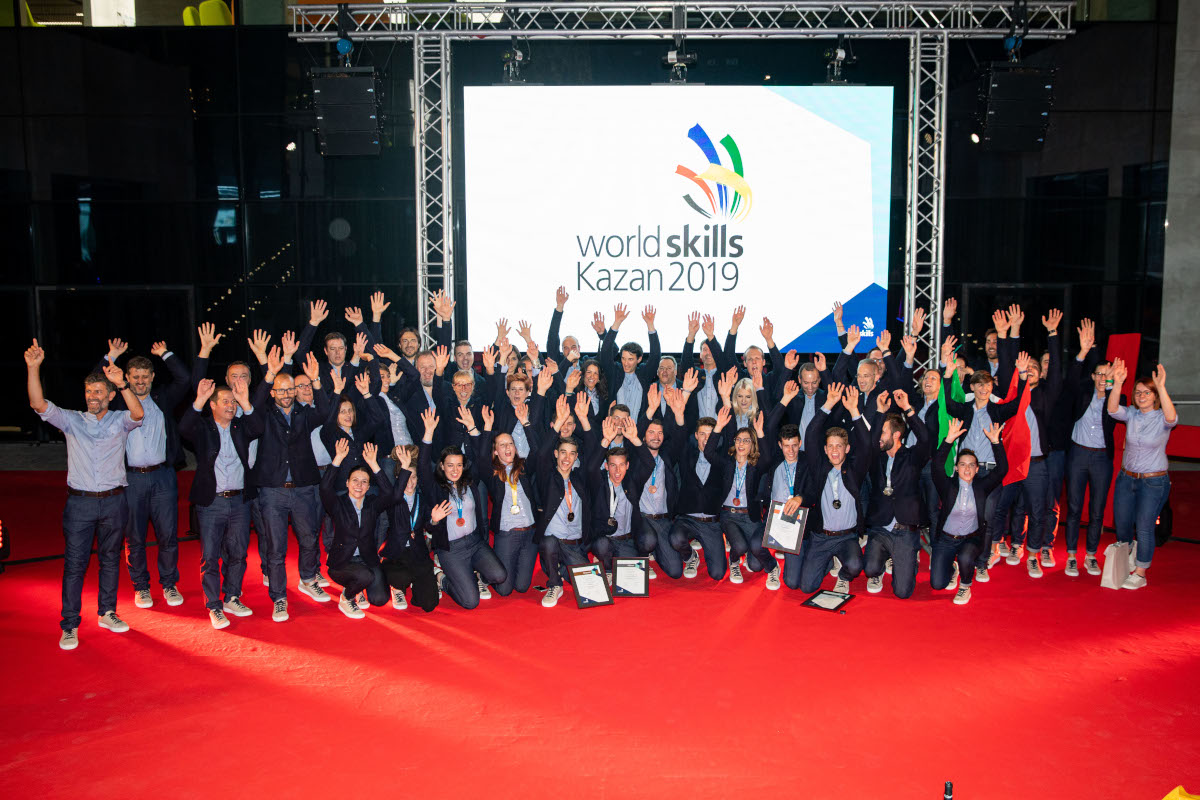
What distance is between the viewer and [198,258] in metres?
11.2

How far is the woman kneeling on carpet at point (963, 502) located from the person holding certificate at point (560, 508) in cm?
252

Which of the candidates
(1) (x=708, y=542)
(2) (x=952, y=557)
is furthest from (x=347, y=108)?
(2) (x=952, y=557)

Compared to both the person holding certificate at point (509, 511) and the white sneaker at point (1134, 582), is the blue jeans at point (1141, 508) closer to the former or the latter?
the white sneaker at point (1134, 582)

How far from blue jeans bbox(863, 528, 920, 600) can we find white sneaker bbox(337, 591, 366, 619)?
3.58 metres

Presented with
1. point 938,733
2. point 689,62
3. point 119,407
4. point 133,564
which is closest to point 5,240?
point 119,407

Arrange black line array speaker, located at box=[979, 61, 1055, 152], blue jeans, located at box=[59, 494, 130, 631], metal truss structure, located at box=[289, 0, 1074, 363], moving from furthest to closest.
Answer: black line array speaker, located at box=[979, 61, 1055, 152], metal truss structure, located at box=[289, 0, 1074, 363], blue jeans, located at box=[59, 494, 130, 631]

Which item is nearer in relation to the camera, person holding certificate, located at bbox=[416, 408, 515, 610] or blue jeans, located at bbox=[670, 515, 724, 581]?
person holding certificate, located at bbox=[416, 408, 515, 610]

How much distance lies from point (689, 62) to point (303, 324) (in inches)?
228

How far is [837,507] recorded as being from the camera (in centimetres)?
632

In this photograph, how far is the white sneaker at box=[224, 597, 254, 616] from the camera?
5.85m

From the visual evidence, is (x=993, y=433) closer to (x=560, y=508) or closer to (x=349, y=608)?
(x=560, y=508)

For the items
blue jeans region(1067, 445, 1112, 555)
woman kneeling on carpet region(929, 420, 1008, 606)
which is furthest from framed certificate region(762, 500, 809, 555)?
blue jeans region(1067, 445, 1112, 555)

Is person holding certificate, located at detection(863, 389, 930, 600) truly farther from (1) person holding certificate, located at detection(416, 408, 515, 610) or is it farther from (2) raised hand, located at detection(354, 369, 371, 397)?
(2) raised hand, located at detection(354, 369, 371, 397)

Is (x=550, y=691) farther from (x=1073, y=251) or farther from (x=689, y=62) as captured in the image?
(x=1073, y=251)
